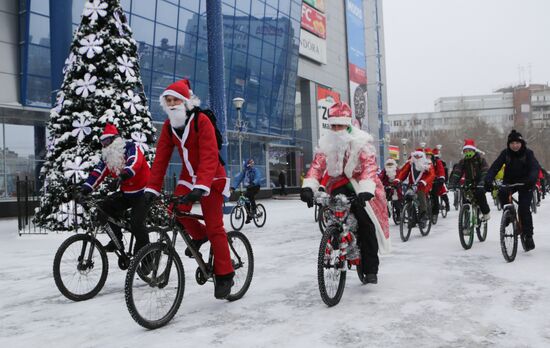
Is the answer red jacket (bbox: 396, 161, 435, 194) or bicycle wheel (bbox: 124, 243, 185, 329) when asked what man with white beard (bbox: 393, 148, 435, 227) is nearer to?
red jacket (bbox: 396, 161, 435, 194)

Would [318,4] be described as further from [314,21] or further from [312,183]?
[312,183]

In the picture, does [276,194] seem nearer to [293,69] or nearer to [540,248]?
[293,69]

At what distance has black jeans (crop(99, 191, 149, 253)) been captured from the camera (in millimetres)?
5754

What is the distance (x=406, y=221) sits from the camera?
9867 millimetres

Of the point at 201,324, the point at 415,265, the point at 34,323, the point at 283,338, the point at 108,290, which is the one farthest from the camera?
the point at 415,265

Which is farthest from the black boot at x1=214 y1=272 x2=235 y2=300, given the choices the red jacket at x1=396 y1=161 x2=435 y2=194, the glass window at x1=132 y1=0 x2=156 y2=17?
the glass window at x1=132 y1=0 x2=156 y2=17

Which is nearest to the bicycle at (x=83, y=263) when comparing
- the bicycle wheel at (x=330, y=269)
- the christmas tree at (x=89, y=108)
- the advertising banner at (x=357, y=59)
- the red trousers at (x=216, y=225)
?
the red trousers at (x=216, y=225)

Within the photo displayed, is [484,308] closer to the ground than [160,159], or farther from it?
closer to the ground

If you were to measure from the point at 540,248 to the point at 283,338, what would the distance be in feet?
19.1

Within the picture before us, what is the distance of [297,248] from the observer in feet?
29.3

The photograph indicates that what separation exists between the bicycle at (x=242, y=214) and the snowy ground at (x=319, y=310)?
18.8ft

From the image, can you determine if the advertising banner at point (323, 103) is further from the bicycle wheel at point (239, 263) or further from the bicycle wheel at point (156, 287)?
the bicycle wheel at point (156, 287)

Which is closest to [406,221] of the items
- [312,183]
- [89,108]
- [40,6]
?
[312,183]

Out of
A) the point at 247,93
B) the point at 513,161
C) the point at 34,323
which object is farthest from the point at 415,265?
the point at 247,93
